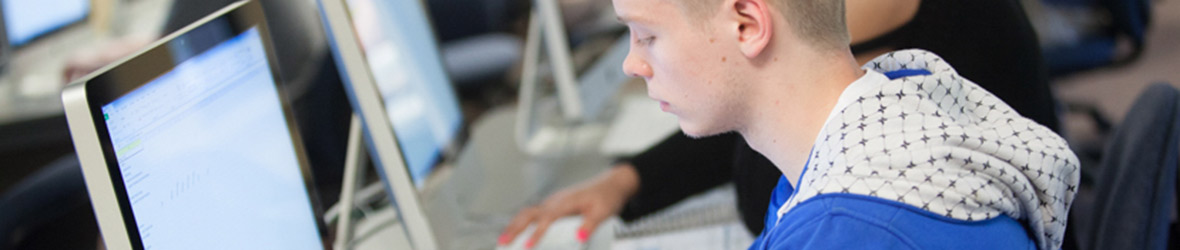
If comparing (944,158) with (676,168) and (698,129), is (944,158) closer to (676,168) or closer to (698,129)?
(698,129)

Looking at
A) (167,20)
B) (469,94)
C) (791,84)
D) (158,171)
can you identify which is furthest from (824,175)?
(469,94)

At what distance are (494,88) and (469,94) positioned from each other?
101 millimetres

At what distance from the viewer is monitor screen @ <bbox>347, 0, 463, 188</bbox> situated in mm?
1318

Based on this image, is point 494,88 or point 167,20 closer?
point 167,20

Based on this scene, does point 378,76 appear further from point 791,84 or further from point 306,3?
point 306,3

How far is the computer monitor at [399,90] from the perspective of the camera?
111 cm

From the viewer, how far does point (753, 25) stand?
2.14 ft

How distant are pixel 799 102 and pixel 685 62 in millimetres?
87

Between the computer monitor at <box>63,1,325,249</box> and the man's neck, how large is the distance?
0.44 metres

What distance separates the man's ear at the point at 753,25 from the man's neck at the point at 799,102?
26 mm

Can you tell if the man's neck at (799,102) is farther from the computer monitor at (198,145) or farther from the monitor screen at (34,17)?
the monitor screen at (34,17)

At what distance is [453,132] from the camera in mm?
1563

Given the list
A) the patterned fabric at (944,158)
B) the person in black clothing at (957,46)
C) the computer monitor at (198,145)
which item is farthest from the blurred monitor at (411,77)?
the patterned fabric at (944,158)

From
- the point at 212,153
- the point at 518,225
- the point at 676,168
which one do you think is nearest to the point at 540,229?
the point at 518,225
